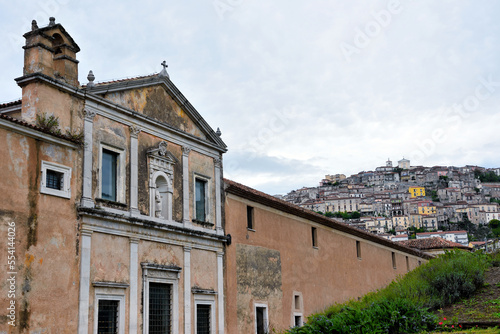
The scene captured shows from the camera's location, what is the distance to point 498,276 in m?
19.4

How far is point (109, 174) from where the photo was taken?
1722 cm

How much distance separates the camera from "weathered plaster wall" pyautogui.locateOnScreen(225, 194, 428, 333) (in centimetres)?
2203

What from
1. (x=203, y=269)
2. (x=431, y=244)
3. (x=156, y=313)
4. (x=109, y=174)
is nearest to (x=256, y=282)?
(x=203, y=269)

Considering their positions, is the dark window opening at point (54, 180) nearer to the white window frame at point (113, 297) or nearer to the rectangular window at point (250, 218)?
the white window frame at point (113, 297)

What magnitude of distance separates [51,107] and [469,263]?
13.8 m

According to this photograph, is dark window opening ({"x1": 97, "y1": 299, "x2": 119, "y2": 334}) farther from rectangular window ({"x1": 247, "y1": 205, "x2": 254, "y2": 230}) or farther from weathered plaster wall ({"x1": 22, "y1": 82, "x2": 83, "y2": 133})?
rectangular window ({"x1": 247, "y1": 205, "x2": 254, "y2": 230})

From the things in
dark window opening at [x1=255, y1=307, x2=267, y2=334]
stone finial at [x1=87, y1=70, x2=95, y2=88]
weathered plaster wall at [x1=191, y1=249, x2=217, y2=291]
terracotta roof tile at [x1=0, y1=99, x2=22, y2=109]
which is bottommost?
dark window opening at [x1=255, y1=307, x2=267, y2=334]

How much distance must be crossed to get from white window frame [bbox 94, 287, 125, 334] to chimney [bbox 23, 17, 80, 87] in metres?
5.90

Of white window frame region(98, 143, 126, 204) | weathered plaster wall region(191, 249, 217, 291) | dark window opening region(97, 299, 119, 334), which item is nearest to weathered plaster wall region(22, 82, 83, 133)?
white window frame region(98, 143, 126, 204)

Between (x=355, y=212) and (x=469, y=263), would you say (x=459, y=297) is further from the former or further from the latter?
(x=355, y=212)

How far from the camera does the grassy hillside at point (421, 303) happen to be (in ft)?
43.2

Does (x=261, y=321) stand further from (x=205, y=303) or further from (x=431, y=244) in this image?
(x=431, y=244)

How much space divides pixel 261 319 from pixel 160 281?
6498mm

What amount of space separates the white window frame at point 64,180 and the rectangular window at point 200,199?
6349 mm
